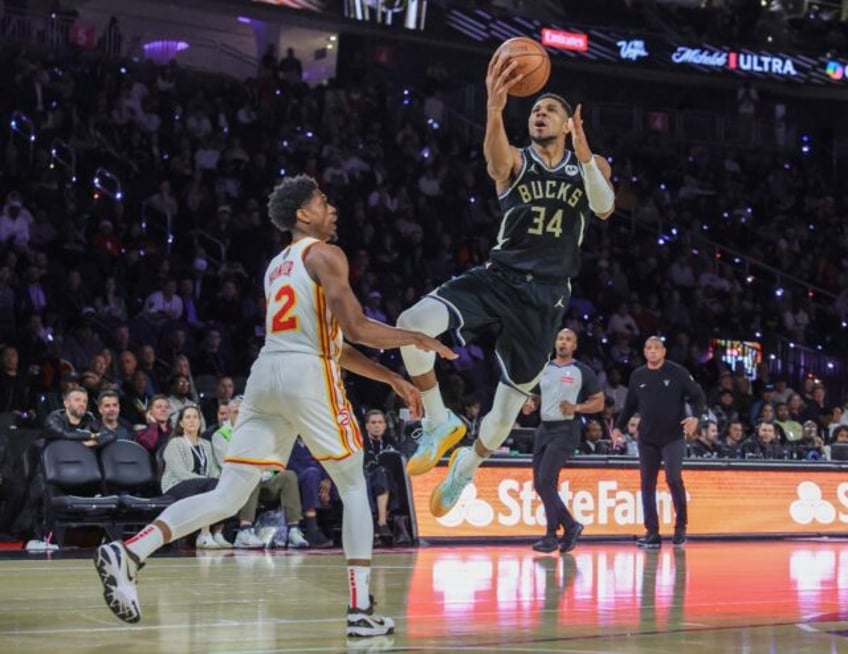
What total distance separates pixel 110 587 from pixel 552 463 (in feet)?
22.6

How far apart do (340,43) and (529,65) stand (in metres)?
20.9

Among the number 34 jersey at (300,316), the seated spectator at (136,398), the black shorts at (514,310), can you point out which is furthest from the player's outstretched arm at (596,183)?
the seated spectator at (136,398)

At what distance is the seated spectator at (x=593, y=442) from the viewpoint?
53.1 feet

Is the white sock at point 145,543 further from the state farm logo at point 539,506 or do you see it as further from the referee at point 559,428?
the state farm logo at point 539,506

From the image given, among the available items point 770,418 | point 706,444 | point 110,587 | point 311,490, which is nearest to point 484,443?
point 110,587

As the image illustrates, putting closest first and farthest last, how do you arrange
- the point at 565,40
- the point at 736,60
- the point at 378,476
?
the point at 378,476
the point at 565,40
the point at 736,60

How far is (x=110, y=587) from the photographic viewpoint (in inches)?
259

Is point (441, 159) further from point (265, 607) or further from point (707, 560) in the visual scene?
point (265, 607)

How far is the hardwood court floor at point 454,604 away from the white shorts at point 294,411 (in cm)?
87

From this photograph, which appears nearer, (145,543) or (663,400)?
(145,543)

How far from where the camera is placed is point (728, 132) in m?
30.9

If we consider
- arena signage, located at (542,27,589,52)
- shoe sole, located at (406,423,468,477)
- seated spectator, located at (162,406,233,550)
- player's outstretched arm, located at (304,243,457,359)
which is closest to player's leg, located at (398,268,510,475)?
shoe sole, located at (406,423,468,477)

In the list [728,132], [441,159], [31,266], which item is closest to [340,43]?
[441,159]

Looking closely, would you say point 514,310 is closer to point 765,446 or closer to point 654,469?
point 654,469
